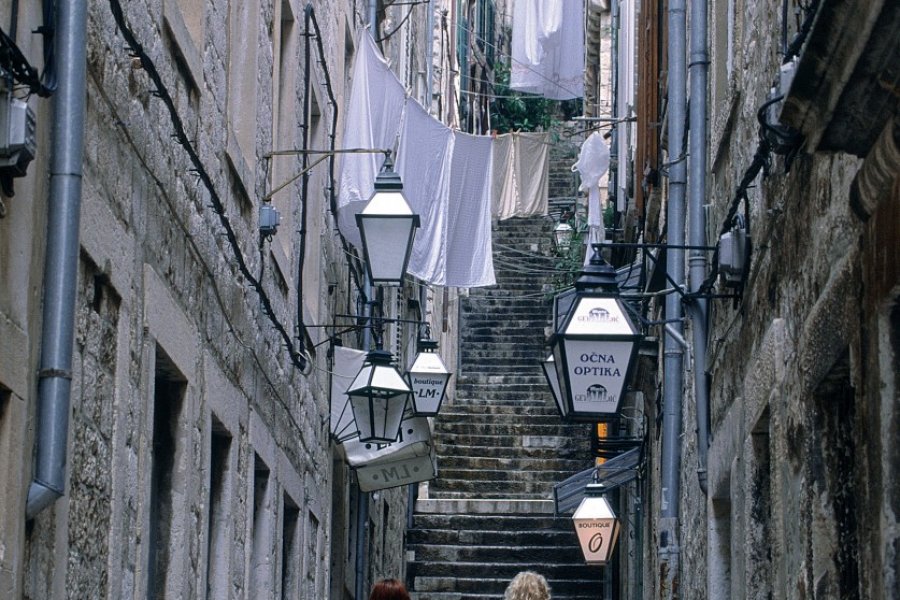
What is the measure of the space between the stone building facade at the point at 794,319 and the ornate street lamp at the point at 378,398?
1.83 m

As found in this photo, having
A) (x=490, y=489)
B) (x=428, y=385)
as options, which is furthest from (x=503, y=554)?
(x=428, y=385)

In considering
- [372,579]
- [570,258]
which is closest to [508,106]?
[570,258]

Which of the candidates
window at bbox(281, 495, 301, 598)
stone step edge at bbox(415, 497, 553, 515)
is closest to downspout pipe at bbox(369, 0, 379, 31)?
window at bbox(281, 495, 301, 598)

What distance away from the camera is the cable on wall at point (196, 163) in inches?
246

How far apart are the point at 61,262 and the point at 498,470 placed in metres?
19.0

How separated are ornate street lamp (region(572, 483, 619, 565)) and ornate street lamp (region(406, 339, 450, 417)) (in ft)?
7.64

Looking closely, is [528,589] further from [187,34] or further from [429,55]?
[429,55]

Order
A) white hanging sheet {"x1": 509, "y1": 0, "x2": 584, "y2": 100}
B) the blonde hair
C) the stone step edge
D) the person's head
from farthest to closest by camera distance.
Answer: white hanging sheet {"x1": 509, "y1": 0, "x2": 584, "y2": 100}
the stone step edge
the person's head
the blonde hair

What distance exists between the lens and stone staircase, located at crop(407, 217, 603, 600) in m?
20.8

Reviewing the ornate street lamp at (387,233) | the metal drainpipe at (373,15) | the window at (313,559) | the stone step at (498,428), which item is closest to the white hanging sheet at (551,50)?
the stone step at (498,428)

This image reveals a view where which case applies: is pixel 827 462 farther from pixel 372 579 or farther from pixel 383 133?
pixel 372 579

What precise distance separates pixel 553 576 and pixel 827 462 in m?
15.1

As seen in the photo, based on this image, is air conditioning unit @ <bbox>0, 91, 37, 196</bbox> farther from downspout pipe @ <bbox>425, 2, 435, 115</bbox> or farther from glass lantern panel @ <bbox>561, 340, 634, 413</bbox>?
downspout pipe @ <bbox>425, 2, 435, 115</bbox>

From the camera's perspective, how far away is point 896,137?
4.25m
